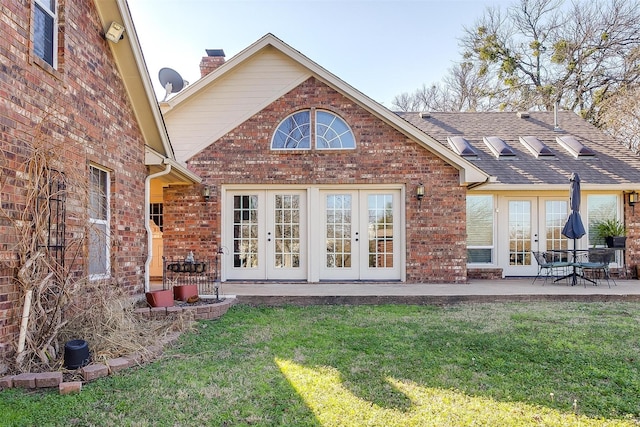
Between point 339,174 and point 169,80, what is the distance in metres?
5.80

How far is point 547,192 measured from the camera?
1038cm

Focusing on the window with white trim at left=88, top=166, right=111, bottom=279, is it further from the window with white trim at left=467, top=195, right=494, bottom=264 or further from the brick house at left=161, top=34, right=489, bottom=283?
the window with white trim at left=467, top=195, right=494, bottom=264

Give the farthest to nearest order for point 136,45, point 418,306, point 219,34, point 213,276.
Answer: point 219,34 < point 213,276 < point 418,306 < point 136,45

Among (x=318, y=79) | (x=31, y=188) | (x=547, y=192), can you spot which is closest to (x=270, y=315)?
(x=31, y=188)

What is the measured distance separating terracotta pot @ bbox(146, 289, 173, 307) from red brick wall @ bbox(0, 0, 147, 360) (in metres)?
0.60

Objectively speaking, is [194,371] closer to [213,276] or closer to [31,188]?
[31,188]

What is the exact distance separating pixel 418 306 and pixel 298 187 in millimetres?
3843

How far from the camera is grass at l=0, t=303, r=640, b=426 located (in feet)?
9.50

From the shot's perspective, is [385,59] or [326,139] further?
[385,59]

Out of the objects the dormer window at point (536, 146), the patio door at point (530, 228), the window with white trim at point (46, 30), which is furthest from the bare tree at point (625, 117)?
the window with white trim at point (46, 30)

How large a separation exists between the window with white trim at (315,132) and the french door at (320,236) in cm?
105

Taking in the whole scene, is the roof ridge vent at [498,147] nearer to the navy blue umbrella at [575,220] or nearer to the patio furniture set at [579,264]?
the navy blue umbrella at [575,220]

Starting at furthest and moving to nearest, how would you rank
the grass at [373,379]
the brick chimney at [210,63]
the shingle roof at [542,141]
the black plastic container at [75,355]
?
the brick chimney at [210,63] < the shingle roof at [542,141] < the black plastic container at [75,355] < the grass at [373,379]

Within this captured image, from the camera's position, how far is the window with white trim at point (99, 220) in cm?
540
